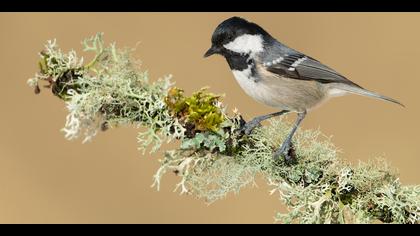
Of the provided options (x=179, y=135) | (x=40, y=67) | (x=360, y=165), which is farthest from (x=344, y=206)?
(x=40, y=67)

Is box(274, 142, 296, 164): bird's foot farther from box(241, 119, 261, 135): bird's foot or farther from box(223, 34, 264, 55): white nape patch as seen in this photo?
box(223, 34, 264, 55): white nape patch

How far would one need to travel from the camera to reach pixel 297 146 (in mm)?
1348

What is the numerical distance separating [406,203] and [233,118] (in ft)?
1.52

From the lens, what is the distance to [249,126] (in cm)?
133

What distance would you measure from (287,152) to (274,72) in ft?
1.64

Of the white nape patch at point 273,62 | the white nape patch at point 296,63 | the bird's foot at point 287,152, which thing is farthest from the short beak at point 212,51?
the bird's foot at point 287,152

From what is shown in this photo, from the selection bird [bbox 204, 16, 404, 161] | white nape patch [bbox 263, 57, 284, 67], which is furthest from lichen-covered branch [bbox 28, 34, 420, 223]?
white nape patch [bbox 263, 57, 284, 67]

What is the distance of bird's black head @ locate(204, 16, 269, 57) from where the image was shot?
1542mm

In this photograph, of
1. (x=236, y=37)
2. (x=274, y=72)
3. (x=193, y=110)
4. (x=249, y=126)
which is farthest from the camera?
(x=274, y=72)

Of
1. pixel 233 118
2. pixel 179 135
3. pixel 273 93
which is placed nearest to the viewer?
pixel 179 135

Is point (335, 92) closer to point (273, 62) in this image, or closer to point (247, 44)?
point (273, 62)

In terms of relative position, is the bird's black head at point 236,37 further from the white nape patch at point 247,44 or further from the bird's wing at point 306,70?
the bird's wing at point 306,70

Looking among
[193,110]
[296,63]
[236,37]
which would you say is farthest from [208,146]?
[296,63]

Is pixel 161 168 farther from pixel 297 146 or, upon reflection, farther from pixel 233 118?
pixel 297 146
